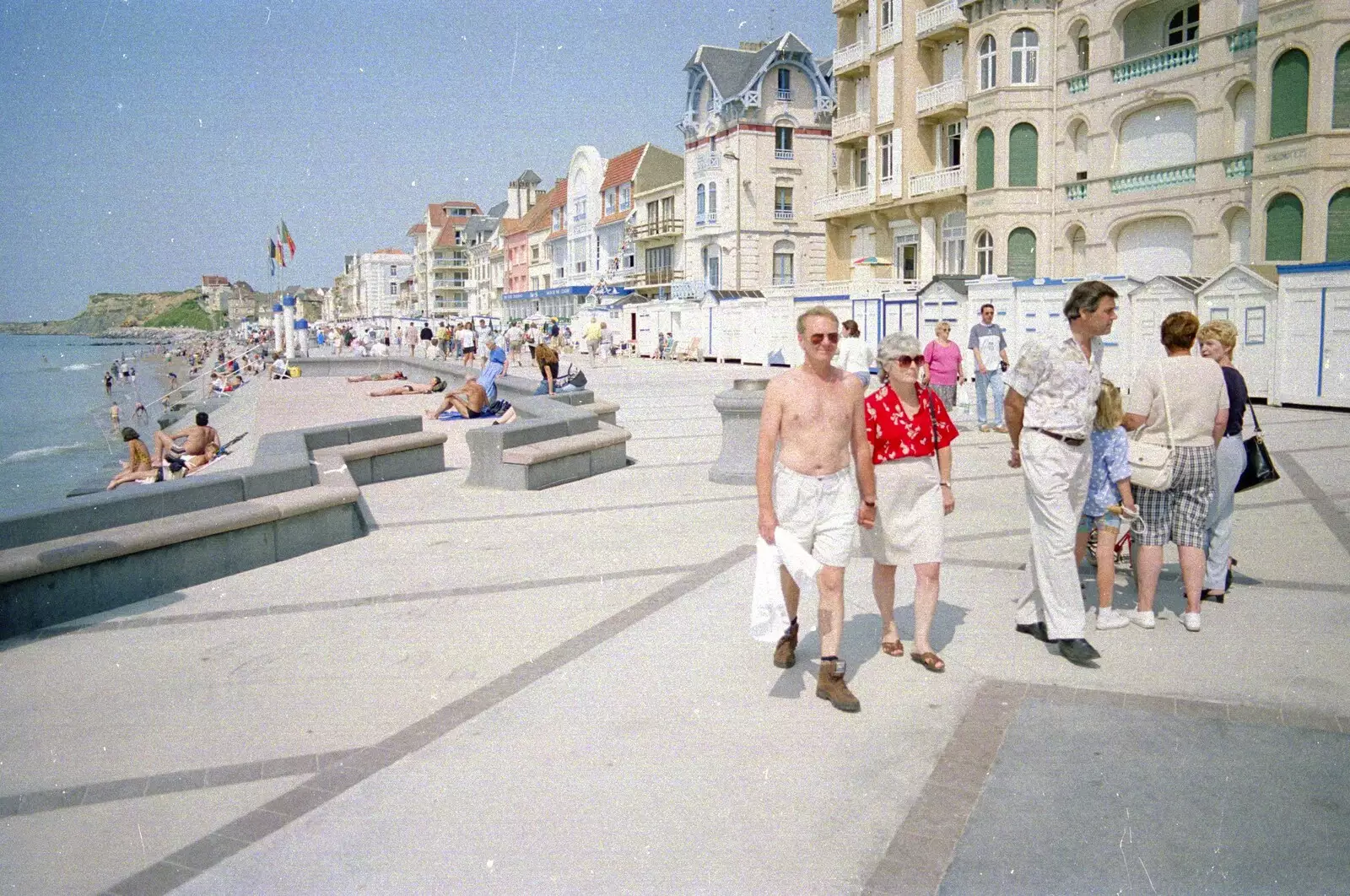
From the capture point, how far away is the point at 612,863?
127 inches

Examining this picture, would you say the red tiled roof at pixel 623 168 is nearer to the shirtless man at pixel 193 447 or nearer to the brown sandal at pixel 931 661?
the shirtless man at pixel 193 447

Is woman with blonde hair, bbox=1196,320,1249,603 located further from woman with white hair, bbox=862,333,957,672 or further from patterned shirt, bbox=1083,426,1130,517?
woman with white hair, bbox=862,333,957,672

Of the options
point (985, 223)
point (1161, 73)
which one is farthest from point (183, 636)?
point (985, 223)

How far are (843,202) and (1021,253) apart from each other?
1065cm

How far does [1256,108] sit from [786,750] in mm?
24950

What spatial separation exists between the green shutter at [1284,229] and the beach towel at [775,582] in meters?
23.2

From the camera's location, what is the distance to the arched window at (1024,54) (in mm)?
31156

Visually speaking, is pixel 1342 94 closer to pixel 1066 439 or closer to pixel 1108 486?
pixel 1108 486

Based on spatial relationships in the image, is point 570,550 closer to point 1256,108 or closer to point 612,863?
point 612,863

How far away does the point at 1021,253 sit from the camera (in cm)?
3197

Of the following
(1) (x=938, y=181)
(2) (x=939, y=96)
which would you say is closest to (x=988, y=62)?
(2) (x=939, y=96)

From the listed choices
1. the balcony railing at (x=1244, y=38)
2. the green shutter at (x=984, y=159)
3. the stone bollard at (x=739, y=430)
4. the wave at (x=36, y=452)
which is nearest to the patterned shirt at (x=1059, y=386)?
the stone bollard at (x=739, y=430)

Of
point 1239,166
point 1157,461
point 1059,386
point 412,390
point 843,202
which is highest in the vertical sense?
point 843,202

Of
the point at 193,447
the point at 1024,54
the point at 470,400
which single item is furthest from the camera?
the point at 1024,54
